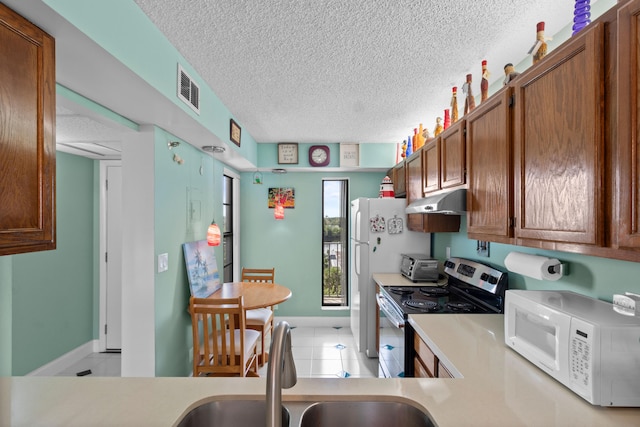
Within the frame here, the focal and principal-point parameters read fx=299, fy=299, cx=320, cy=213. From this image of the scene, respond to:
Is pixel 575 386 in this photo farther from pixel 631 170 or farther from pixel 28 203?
pixel 28 203

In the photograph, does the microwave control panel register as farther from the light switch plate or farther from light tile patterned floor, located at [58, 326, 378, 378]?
the light switch plate

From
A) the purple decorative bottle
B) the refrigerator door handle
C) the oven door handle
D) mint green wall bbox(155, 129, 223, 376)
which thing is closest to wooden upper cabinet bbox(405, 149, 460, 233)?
the refrigerator door handle

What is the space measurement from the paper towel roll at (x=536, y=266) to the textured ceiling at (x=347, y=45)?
4.07 feet

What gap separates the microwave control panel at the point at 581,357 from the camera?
100cm

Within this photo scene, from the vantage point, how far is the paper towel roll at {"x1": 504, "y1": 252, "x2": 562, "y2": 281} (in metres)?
1.54

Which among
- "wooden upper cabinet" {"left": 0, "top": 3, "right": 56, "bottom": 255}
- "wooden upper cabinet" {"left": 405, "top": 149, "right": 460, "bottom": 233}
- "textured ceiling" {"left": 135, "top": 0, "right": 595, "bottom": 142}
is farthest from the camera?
"wooden upper cabinet" {"left": 405, "top": 149, "right": 460, "bottom": 233}

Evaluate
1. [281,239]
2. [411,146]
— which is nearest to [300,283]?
[281,239]

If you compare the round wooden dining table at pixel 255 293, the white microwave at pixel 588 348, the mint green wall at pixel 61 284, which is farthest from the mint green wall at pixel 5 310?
the white microwave at pixel 588 348

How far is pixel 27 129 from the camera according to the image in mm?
925

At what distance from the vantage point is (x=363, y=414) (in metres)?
1.08

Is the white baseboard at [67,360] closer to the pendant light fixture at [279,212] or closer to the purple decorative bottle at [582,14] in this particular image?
the pendant light fixture at [279,212]

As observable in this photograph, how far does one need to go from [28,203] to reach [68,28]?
63cm

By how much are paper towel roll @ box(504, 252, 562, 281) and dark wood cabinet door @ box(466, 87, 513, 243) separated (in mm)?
217

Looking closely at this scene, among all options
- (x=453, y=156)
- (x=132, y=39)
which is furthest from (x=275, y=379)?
(x=453, y=156)
